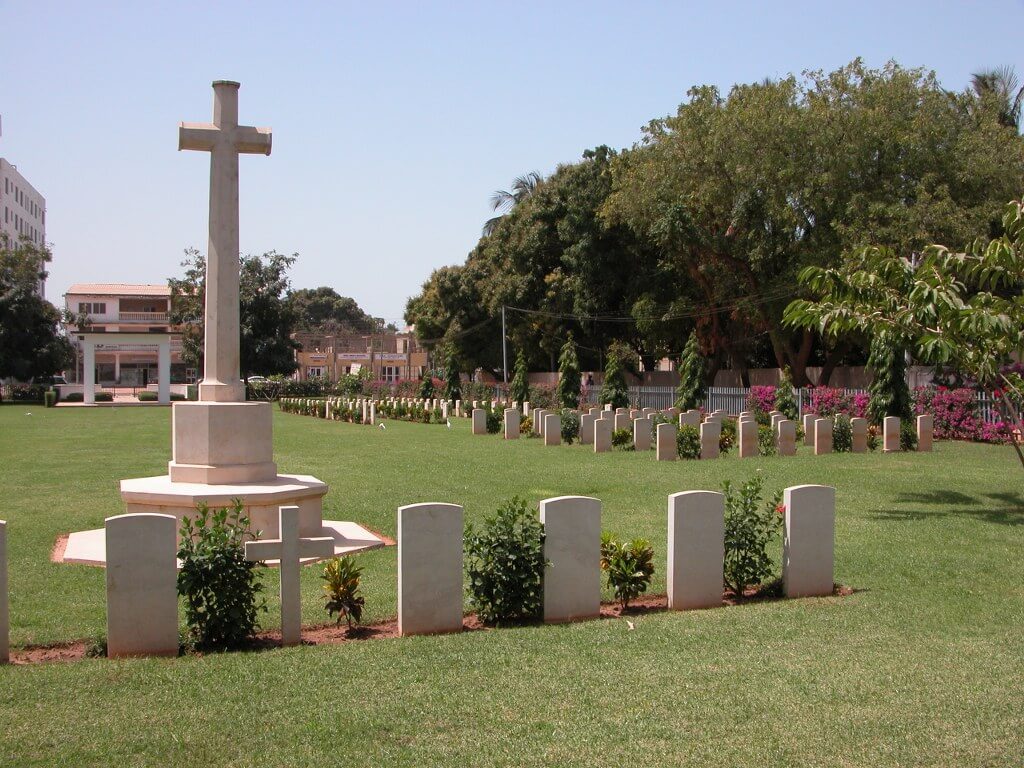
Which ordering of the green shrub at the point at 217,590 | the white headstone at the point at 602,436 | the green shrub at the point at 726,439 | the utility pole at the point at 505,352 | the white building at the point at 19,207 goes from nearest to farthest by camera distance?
the green shrub at the point at 217,590 < the green shrub at the point at 726,439 < the white headstone at the point at 602,436 < the utility pole at the point at 505,352 < the white building at the point at 19,207

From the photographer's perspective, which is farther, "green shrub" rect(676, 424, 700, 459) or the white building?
the white building

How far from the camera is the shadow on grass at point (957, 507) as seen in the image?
12055 mm

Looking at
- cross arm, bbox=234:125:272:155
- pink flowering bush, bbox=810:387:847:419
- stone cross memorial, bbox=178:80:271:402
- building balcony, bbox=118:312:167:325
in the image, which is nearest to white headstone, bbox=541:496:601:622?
stone cross memorial, bbox=178:80:271:402

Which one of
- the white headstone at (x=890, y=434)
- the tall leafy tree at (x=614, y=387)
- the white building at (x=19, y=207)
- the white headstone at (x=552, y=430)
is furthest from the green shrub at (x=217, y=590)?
the white building at (x=19, y=207)

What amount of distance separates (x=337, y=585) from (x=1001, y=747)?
4215 millimetres

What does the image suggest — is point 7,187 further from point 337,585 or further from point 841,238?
point 337,585

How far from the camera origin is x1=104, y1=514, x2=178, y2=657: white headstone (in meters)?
6.12

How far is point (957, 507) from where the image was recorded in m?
12.9

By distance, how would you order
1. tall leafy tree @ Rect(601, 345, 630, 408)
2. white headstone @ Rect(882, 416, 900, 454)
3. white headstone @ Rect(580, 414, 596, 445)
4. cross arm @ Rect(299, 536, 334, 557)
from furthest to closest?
tall leafy tree @ Rect(601, 345, 630, 408), white headstone @ Rect(580, 414, 596, 445), white headstone @ Rect(882, 416, 900, 454), cross arm @ Rect(299, 536, 334, 557)

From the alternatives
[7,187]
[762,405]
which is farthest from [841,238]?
[7,187]

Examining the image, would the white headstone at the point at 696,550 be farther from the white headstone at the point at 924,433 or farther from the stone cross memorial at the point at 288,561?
the white headstone at the point at 924,433

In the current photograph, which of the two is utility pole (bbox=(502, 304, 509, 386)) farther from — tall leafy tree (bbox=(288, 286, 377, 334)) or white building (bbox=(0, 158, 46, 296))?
tall leafy tree (bbox=(288, 286, 377, 334))

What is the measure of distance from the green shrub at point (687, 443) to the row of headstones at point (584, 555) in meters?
12.0

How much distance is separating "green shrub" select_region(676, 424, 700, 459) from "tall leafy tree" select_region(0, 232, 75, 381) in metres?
46.0
